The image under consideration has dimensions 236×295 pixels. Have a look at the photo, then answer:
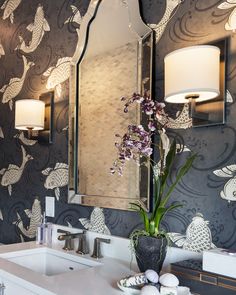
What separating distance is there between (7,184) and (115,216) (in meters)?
1.17

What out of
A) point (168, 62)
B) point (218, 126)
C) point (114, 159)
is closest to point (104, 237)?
point (114, 159)

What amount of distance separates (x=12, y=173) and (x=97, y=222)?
38.5 inches

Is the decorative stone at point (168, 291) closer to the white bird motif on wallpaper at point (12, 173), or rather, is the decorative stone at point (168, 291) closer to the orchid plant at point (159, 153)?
the orchid plant at point (159, 153)

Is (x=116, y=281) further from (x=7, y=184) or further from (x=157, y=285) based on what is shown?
(x=7, y=184)

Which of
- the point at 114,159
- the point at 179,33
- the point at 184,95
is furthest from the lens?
the point at 114,159

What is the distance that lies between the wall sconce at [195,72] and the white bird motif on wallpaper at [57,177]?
→ 1.00m

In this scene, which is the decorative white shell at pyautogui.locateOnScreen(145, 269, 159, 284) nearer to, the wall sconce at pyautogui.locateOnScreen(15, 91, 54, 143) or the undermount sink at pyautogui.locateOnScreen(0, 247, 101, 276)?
the undermount sink at pyautogui.locateOnScreen(0, 247, 101, 276)

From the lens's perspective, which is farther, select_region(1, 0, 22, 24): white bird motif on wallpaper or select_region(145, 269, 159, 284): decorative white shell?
select_region(1, 0, 22, 24): white bird motif on wallpaper

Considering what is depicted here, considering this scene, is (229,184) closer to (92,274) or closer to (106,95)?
(92,274)

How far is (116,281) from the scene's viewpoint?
1351 mm

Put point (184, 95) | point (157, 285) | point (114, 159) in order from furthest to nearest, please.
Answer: point (114, 159) → point (184, 95) → point (157, 285)

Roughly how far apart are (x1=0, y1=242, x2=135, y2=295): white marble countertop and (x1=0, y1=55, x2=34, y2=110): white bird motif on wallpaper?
1359 mm

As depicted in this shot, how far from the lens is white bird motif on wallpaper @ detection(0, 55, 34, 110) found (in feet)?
8.16

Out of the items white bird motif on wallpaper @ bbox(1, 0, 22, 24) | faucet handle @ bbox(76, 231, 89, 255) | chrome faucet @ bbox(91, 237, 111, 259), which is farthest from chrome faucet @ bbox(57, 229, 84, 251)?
white bird motif on wallpaper @ bbox(1, 0, 22, 24)
